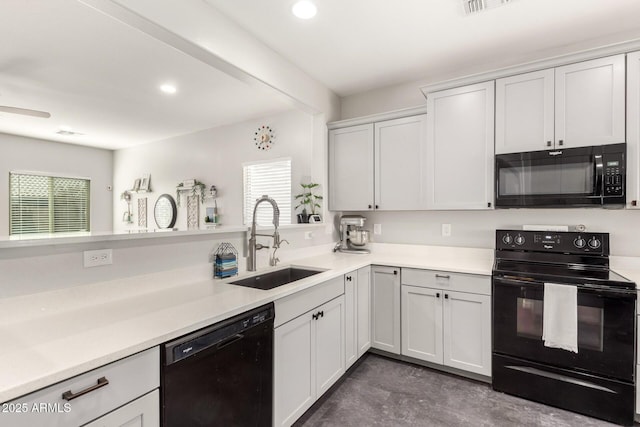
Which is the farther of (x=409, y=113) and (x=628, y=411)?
(x=409, y=113)

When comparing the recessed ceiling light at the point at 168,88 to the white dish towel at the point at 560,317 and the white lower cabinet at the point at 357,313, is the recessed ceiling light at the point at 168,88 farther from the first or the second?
the white dish towel at the point at 560,317

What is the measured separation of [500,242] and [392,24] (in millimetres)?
1913

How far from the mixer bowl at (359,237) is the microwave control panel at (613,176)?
1.89 metres

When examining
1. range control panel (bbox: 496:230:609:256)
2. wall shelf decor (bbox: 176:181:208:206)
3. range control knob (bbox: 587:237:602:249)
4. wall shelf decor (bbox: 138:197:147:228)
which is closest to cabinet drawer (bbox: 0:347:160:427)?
range control panel (bbox: 496:230:609:256)

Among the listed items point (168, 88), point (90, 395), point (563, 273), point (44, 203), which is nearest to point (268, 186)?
point (168, 88)

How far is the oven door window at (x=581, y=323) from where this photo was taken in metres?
1.94

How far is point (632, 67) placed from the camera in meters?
2.02

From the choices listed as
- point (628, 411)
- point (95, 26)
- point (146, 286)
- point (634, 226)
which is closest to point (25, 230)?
point (95, 26)

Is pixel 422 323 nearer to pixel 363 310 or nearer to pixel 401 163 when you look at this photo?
pixel 363 310

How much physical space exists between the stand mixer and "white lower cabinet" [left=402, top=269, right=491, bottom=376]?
0.73m

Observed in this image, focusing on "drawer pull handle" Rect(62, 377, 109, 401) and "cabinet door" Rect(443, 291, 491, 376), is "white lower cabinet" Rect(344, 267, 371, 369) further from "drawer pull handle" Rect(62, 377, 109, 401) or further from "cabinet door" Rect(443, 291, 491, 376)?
"drawer pull handle" Rect(62, 377, 109, 401)

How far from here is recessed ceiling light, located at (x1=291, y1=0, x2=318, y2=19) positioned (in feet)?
6.48

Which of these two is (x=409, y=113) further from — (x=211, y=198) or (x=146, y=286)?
(x=211, y=198)

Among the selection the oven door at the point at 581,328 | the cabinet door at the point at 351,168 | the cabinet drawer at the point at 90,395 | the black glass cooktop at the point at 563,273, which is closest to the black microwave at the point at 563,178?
the black glass cooktop at the point at 563,273
